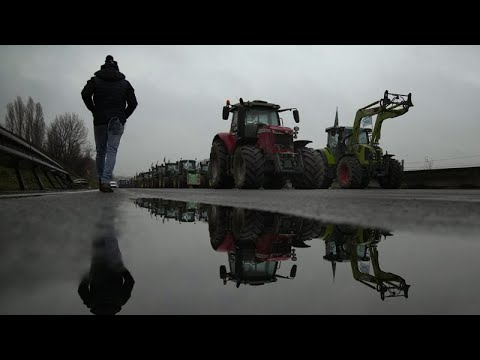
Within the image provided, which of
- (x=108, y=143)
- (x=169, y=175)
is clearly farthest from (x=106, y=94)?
(x=169, y=175)

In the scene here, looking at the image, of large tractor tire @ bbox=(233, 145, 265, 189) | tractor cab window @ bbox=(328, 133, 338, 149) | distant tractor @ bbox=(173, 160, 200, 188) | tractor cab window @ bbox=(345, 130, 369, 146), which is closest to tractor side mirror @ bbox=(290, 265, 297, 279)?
large tractor tire @ bbox=(233, 145, 265, 189)

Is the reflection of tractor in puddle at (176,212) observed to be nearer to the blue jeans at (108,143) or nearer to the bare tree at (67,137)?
the blue jeans at (108,143)

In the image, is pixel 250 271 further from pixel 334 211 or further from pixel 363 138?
pixel 363 138

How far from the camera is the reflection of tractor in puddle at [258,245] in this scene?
74 cm

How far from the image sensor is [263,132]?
31.7 feet

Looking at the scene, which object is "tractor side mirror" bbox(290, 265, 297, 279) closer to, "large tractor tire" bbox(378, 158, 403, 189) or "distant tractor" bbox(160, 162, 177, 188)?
"large tractor tire" bbox(378, 158, 403, 189)

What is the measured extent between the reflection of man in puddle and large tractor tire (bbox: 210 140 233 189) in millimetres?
9919

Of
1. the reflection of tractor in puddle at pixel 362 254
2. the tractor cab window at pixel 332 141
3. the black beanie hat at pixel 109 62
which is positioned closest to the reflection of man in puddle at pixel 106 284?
the reflection of tractor in puddle at pixel 362 254

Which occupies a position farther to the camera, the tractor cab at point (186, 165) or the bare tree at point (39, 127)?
the bare tree at point (39, 127)

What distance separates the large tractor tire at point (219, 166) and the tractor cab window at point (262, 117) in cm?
116

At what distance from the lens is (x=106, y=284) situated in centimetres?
64
